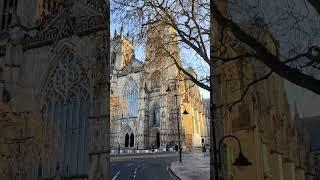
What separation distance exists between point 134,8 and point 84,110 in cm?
373

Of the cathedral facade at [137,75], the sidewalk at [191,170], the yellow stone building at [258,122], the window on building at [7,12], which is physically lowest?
the sidewalk at [191,170]

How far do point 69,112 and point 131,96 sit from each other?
7.56 feet

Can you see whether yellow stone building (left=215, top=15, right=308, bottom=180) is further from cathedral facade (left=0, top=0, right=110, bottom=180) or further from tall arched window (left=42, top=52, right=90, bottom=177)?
tall arched window (left=42, top=52, right=90, bottom=177)

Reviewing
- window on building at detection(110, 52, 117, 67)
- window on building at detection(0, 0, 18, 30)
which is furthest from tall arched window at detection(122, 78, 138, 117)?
window on building at detection(0, 0, 18, 30)

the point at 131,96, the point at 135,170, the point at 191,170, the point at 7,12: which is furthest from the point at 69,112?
the point at 7,12

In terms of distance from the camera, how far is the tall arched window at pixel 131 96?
12300 millimetres

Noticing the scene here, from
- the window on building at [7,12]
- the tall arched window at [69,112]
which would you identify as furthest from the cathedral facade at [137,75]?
the window on building at [7,12]

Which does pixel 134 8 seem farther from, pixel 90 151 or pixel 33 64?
pixel 33 64

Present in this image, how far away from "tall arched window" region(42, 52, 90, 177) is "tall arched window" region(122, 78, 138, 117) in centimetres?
130

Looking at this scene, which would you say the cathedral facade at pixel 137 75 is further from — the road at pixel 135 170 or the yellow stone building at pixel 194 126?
the yellow stone building at pixel 194 126

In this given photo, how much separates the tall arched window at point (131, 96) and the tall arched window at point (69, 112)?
4.27 feet

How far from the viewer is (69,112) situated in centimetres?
1242

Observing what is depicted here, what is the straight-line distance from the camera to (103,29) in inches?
447

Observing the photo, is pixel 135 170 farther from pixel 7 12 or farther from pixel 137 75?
pixel 7 12
